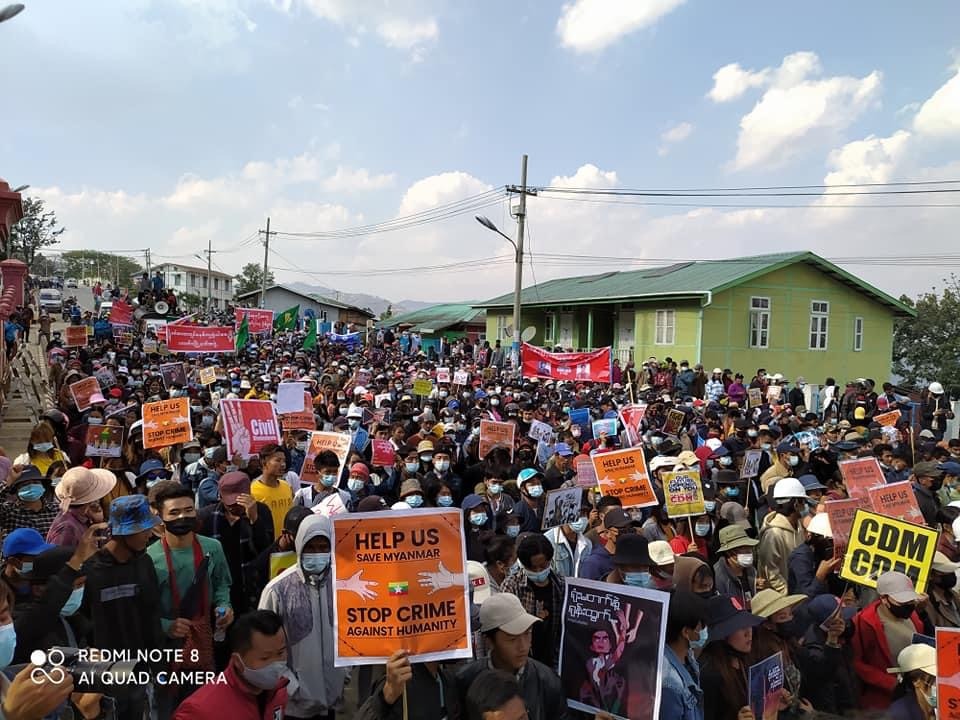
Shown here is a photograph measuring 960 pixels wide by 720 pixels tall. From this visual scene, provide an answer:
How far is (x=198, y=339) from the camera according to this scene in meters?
17.7

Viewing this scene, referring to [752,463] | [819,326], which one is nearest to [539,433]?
[752,463]

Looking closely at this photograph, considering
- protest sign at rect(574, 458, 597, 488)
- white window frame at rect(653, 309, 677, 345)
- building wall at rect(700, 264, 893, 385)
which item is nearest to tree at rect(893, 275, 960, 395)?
building wall at rect(700, 264, 893, 385)

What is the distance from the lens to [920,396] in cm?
1603

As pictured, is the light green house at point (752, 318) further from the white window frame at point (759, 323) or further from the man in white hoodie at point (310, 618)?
the man in white hoodie at point (310, 618)

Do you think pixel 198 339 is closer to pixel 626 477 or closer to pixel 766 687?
pixel 626 477

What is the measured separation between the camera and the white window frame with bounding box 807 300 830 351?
2914 cm

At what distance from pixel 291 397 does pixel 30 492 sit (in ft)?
16.8

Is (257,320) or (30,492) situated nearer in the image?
(30,492)

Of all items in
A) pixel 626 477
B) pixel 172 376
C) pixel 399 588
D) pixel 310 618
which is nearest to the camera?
pixel 399 588

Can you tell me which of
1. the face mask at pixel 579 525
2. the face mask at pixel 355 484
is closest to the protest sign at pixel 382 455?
the face mask at pixel 355 484

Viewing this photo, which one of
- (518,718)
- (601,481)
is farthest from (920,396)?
(518,718)

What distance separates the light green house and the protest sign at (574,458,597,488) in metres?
18.9

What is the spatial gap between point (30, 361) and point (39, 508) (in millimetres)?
19021

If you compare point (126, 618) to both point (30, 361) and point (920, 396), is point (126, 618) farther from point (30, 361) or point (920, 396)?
point (30, 361)
